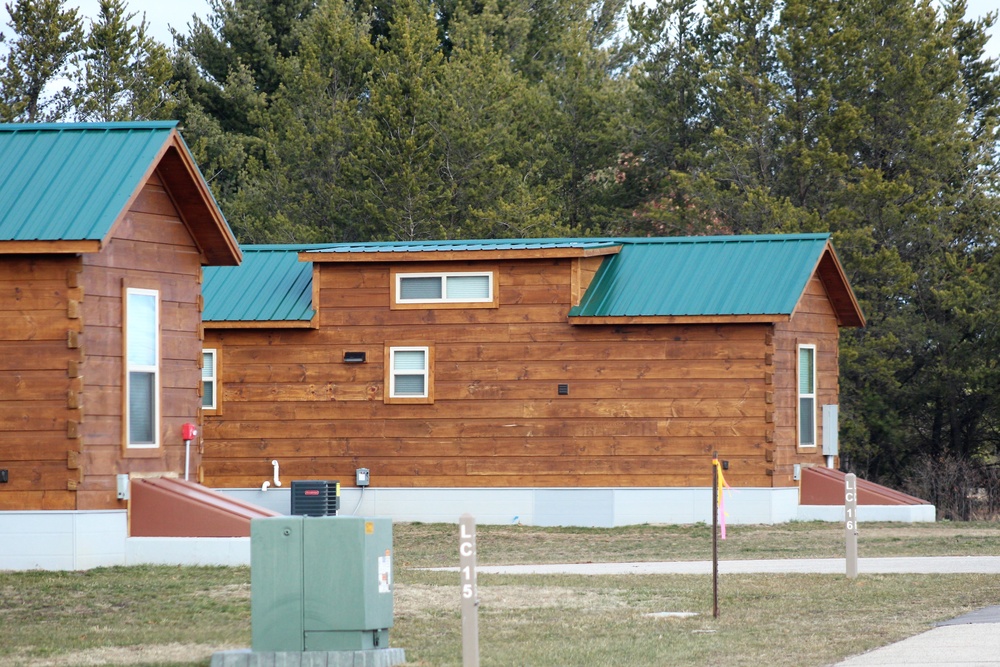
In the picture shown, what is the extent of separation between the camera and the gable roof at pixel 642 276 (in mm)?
24844

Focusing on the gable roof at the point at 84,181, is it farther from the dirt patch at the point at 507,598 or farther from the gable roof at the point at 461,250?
the gable roof at the point at 461,250

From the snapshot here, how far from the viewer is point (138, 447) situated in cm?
1806

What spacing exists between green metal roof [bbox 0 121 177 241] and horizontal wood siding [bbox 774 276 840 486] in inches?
456

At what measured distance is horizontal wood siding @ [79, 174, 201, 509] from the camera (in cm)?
1747

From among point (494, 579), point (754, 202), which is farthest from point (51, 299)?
point (754, 202)

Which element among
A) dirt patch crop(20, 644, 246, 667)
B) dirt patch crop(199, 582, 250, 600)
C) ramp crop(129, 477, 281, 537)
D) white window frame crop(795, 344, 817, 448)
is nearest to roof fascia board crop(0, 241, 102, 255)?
ramp crop(129, 477, 281, 537)

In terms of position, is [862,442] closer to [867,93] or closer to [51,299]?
[867,93]

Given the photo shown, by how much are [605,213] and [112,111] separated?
44.8 feet

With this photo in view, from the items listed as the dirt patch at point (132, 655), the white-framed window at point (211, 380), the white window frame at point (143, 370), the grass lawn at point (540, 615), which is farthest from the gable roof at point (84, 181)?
the white-framed window at point (211, 380)

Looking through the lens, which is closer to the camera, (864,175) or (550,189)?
(864,175)

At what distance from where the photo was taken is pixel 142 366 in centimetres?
1830

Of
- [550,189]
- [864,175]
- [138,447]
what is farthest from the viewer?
[550,189]

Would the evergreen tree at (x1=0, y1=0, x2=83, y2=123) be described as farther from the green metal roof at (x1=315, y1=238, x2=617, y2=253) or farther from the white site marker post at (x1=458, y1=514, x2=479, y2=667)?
the white site marker post at (x1=458, y1=514, x2=479, y2=667)

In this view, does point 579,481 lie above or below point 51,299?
below
